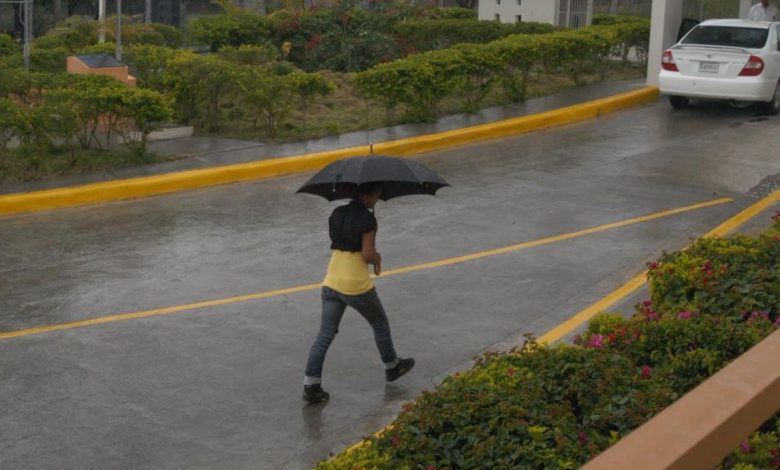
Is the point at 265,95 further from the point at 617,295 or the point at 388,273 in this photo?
the point at 617,295

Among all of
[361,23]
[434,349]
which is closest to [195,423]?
[434,349]

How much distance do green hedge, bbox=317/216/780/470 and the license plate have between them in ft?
40.5

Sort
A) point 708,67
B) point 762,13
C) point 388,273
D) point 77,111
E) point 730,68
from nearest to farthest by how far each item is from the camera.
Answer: point 388,273 < point 77,111 < point 730,68 < point 708,67 < point 762,13

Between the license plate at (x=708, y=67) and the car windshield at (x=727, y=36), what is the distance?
2.78ft

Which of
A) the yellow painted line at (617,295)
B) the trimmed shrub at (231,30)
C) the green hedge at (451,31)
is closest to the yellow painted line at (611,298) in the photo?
the yellow painted line at (617,295)

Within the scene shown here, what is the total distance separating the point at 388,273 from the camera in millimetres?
10492

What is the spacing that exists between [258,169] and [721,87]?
7892 mm

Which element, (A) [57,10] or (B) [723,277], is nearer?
(B) [723,277]

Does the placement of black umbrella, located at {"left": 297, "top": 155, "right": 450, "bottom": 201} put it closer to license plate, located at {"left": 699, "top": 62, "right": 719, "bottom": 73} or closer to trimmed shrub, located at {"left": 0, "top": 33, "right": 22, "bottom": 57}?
license plate, located at {"left": 699, "top": 62, "right": 719, "bottom": 73}

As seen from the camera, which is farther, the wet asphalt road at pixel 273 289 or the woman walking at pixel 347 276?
the woman walking at pixel 347 276

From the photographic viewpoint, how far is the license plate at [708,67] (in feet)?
61.4

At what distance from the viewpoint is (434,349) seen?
8641 millimetres

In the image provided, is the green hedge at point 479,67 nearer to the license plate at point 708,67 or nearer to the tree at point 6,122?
the license plate at point 708,67

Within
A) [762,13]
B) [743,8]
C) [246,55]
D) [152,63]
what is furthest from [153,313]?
[743,8]
